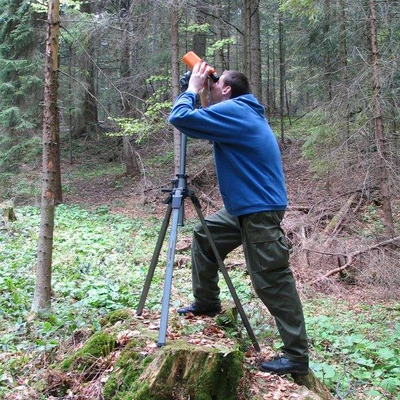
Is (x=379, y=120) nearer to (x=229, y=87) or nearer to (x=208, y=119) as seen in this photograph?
(x=229, y=87)

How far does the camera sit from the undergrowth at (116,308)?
417cm

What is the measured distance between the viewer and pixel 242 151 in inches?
129

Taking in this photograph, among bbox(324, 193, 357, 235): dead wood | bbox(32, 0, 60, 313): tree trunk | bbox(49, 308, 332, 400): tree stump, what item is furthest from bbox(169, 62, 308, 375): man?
bbox(324, 193, 357, 235): dead wood

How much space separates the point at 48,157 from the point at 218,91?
7.42 ft

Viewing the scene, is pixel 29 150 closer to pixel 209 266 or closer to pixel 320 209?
pixel 320 209

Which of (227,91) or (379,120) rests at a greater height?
(379,120)

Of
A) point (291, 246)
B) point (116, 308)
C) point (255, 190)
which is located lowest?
point (291, 246)

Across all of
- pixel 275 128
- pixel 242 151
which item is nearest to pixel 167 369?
pixel 242 151

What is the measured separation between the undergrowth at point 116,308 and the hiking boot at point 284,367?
74 cm

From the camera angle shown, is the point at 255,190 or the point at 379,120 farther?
the point at 379,120

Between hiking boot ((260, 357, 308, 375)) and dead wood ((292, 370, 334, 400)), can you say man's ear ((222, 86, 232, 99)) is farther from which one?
dead wood ((292, 370, 334, 400))

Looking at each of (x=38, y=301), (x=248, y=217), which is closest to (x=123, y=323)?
(x=248, y=217)

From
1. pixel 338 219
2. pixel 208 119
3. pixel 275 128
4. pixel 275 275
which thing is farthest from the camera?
pixel 275 128

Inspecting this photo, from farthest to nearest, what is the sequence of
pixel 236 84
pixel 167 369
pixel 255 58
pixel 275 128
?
pixel 275 128 → pixel 255 58 → pixel 236 84 → pixel 167 369
